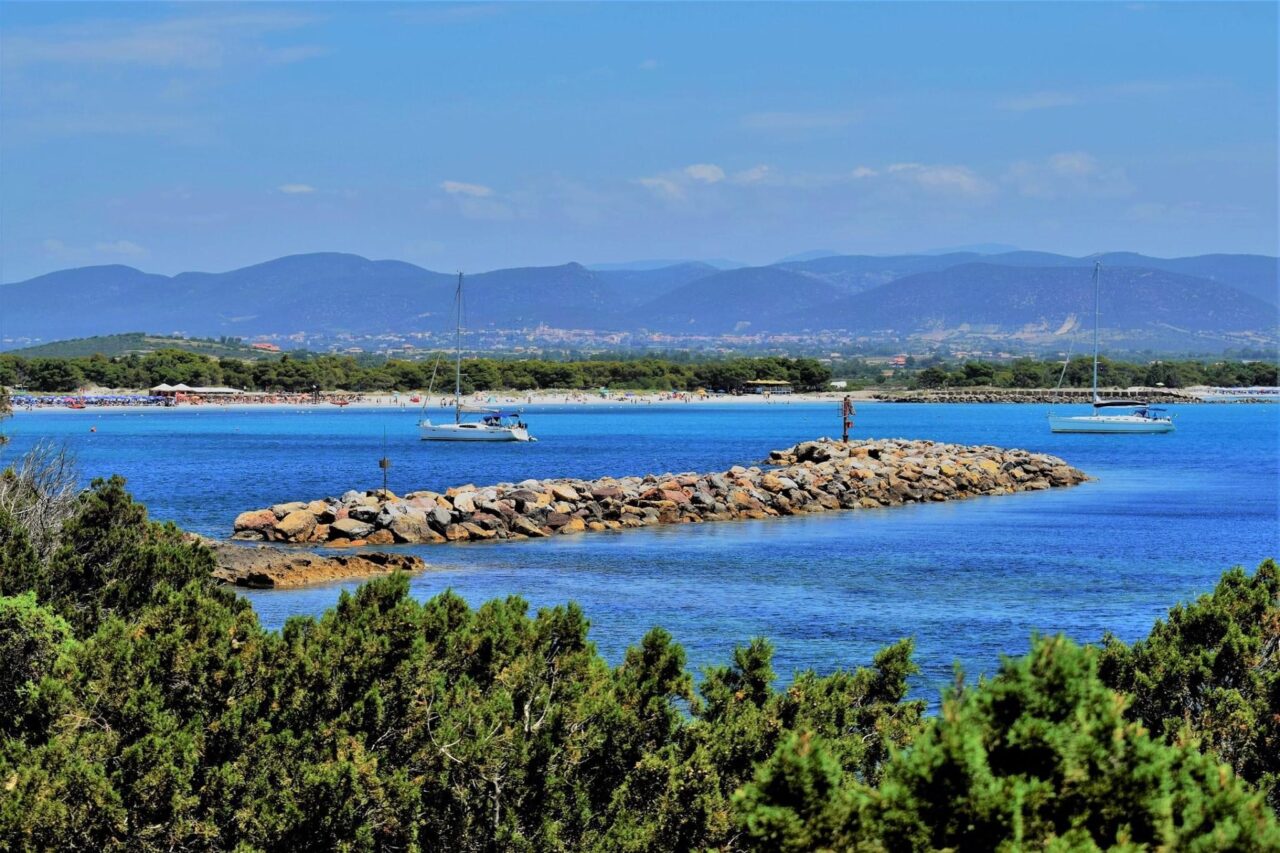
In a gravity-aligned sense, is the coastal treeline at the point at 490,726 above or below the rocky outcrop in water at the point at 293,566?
above

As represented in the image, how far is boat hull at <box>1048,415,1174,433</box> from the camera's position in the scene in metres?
96.3

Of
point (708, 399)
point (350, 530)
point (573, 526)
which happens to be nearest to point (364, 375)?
point (708, 399)

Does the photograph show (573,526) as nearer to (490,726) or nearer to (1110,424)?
(490,726)

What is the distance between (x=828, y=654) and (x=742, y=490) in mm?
23739

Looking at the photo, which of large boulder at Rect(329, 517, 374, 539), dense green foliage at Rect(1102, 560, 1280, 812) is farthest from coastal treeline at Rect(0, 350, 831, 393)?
dense green foliage at Rect(1102, 560, 1280, 812)

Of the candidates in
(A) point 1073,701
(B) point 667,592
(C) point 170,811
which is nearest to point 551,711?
(C) point 170,811

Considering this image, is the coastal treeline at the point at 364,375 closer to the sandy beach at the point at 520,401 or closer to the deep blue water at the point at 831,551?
the sandy beach at the point at 520,401

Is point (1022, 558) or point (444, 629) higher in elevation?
point (444, 629)

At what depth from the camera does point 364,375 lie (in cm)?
18012

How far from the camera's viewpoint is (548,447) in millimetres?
86750

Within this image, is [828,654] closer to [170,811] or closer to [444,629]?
[444,629]

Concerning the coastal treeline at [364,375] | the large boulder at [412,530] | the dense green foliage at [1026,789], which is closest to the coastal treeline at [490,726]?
the dense green foliage at [1026,789]

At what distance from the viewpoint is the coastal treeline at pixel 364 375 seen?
6447 inches

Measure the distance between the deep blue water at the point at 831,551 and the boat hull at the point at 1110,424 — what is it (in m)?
8.25
